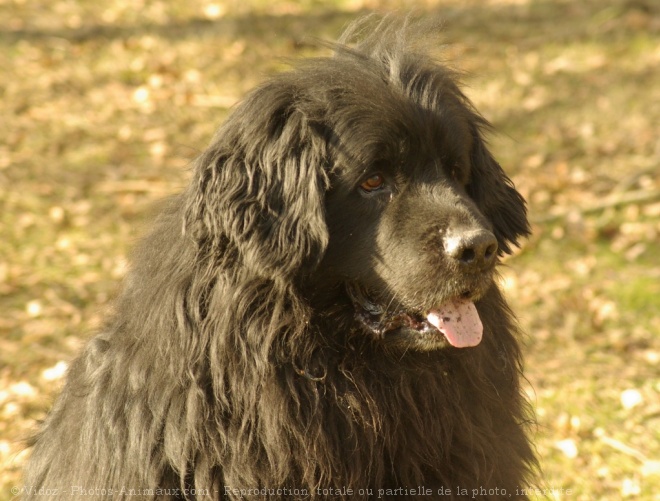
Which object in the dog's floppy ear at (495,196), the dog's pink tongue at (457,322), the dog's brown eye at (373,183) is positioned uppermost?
the dog's brown eye at (373,183)

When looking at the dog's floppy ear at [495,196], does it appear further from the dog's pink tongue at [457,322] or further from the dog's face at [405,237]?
the dog's pink tongue at [457,322]

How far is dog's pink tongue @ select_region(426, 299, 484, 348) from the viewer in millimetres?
3678

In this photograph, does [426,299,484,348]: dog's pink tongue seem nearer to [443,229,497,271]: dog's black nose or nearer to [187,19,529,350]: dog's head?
[187,19,529,350]: dog's head

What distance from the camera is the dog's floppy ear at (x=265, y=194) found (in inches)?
137

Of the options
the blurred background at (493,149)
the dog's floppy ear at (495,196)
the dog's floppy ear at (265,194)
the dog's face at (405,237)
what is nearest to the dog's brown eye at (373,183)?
the dog's face at (405,237)

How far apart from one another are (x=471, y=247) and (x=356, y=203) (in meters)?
0.53

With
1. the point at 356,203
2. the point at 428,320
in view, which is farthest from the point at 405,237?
the point at 428,320

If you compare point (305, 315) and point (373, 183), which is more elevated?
point (373, 183)

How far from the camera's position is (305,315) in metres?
3.56

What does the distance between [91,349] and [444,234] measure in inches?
68.4

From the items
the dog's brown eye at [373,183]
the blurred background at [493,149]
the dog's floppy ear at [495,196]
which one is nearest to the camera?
the dog's brown eye at [373,183]

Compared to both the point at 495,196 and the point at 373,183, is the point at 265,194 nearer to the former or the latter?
the point at 373,183

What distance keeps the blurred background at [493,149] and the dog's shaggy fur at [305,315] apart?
25.5 inches

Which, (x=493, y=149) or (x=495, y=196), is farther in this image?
(x=493, y=149)
